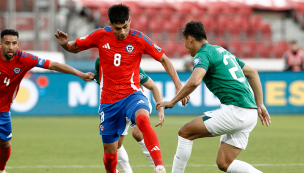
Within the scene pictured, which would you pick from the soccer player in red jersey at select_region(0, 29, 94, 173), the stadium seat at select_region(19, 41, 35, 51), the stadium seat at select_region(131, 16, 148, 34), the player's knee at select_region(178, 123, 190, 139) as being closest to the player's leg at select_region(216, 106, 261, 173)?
the player's knee at select_region(178, 123, 190, 139)

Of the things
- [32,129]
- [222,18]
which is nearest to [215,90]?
[32,129]

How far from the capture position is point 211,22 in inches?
901

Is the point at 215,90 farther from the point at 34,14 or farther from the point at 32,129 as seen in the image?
the point at 34,14

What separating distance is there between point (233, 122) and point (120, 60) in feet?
4.80

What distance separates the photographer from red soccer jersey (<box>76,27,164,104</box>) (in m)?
4.84

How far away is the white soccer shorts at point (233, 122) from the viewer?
4.38 metres

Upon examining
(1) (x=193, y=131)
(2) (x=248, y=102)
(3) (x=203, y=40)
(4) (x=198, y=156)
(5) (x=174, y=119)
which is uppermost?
(3) (x=203, y=40)

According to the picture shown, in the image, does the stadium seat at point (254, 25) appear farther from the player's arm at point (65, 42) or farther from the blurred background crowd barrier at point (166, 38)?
the player's arm at point (65, 42)

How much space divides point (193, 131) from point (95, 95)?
9414mm

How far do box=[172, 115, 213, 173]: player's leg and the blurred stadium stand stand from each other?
49.3 feet

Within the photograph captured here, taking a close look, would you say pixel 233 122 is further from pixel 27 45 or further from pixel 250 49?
pixel 250 49

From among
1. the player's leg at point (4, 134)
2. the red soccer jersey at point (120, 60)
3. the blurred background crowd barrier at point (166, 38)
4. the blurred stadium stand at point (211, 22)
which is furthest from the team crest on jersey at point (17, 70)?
the blurred stadium stand at point (211, 22)

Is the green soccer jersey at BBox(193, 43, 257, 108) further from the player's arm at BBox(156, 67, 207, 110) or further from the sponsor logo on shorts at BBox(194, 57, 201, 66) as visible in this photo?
the player's arm at BBox(156, 67, 207, 110)

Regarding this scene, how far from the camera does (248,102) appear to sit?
4477 millimetres
